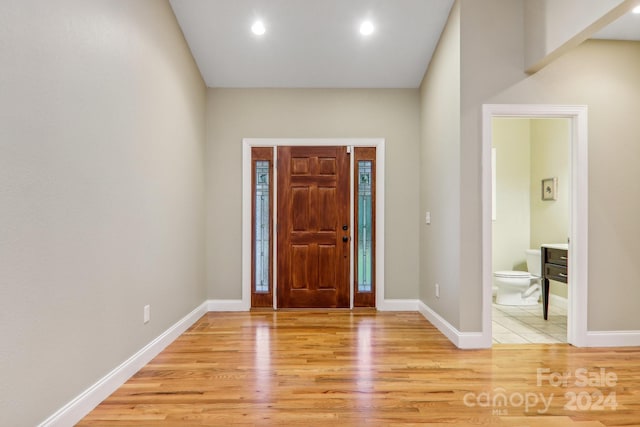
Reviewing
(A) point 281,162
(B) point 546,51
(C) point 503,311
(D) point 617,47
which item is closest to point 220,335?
(A) point 281,162

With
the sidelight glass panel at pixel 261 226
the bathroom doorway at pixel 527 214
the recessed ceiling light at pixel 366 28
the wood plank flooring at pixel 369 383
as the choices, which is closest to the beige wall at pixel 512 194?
the bathroom doorway at pixel 527 214

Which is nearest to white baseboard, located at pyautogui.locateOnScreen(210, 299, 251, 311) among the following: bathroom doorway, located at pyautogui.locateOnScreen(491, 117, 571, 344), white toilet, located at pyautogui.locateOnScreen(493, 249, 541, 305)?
bathroom doorway, located at pyautogui.locateOnScreen(491, 117, 571, 344)

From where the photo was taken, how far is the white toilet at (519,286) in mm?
4734

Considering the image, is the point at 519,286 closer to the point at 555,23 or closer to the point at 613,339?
the point at 613,339

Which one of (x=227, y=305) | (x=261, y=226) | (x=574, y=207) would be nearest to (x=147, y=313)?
(x=227, y=305)

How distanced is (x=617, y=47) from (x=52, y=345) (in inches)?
184

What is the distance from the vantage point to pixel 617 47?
11.0 ft

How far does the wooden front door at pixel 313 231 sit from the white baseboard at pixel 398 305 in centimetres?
45

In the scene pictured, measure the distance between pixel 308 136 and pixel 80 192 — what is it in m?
2.90

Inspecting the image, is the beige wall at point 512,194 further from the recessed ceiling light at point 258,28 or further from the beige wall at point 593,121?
the recessed ceiling light at point 258,28

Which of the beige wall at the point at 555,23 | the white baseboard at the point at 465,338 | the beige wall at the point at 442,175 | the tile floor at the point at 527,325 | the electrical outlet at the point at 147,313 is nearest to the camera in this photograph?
the beige wall at the point at 555,23

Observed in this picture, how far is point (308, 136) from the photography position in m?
4.64

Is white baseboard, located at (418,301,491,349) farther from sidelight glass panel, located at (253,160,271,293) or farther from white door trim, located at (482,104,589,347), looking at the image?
sidelight glass panel, located at (253,160,271,293)

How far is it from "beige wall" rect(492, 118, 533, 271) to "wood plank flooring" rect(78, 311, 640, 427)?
2204 mm
